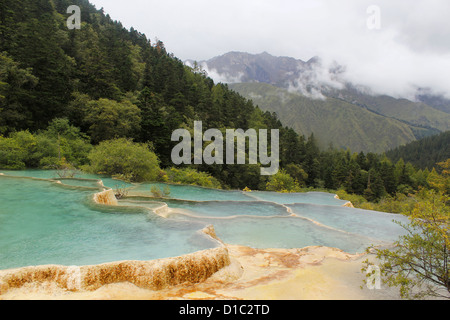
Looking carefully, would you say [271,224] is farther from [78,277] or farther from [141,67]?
[141,67]

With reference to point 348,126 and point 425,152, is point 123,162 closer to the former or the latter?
point 425,152

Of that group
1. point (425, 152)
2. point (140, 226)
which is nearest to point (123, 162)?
point (140, 226)

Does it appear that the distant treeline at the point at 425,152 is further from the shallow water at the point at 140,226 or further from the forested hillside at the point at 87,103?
the shallow water at the point at 140,226

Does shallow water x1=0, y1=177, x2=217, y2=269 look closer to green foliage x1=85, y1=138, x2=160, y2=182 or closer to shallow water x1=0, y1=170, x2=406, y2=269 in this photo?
shallow water x1=0, y1=170, x2=406, y2=269

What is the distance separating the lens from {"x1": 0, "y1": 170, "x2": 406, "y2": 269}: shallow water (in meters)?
6.08

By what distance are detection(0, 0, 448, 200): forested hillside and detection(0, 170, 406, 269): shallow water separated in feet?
23.7

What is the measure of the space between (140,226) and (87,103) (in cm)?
2446

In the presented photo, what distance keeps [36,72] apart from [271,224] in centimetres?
2794

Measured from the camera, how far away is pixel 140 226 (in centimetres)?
781

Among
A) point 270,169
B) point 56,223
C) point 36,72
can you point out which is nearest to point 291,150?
point 270,169

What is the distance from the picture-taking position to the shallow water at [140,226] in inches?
239

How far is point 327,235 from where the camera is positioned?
9.71 meters

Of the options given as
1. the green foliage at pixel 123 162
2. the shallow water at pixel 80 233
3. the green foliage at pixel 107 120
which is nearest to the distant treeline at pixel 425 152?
the green foliage at pixel 107 120

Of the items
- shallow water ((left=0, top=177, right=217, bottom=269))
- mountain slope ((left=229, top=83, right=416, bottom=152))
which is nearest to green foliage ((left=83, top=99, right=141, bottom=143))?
shallow water ((left=0, top=177, right=217, bottom=269))
